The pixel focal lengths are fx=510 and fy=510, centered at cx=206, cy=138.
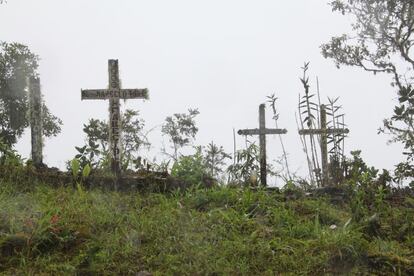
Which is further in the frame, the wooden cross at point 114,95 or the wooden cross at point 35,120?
the wooden cross at point 35,120

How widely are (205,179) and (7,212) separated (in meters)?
2.79

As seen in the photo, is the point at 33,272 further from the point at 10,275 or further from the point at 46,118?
the point at 46,118

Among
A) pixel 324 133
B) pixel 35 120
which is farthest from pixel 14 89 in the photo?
pixel 324 133

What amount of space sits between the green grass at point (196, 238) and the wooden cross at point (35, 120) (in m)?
2.35

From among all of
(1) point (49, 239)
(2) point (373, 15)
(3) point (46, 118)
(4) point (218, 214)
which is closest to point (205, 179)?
(4) point (218, 214)

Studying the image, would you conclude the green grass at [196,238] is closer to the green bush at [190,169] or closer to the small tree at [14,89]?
the green bush at [190,169]

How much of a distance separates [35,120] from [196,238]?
186 inches

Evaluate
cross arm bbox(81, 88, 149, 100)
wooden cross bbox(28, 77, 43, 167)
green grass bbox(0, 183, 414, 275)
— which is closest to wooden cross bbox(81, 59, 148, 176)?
cross arm bbox(81, 88, 149, 100)

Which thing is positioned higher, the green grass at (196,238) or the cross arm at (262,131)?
the cross arm at (262,131)

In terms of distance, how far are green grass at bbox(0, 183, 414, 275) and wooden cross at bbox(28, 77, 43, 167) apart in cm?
235

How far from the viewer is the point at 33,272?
449 cm

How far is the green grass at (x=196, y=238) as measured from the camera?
15.4ft

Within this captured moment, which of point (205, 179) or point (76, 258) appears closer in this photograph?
point (76, 258)

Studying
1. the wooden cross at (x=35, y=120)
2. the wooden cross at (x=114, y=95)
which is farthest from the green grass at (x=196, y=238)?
the wooden cross at (x=35, y=120)
